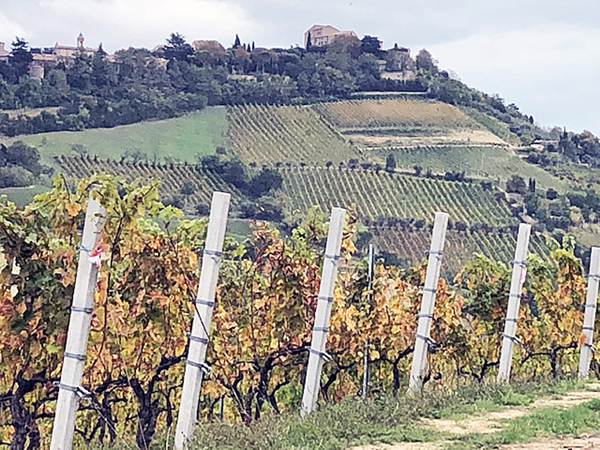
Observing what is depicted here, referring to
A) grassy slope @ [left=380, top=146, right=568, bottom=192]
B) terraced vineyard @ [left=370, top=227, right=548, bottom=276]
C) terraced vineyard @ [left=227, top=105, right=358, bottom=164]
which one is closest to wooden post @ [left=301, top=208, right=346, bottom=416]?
terraced vineyard @ [left=370, top=227, right=548, bottom=276]

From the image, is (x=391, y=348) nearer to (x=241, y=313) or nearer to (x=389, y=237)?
(x=241, y=313)

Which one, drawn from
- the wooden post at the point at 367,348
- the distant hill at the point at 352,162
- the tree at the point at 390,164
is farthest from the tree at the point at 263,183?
the wooden post at the point at 367,348

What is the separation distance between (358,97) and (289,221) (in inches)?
1443

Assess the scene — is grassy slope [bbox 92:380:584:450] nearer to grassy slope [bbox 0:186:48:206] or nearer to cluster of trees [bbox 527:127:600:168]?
grassy slope [bbox 0:186:48:206]

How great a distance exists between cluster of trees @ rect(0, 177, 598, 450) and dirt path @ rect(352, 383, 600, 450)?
4.24 ft

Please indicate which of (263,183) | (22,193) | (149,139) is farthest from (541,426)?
(149,139)

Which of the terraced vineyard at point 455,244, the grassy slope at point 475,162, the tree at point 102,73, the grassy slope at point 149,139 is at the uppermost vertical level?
the tree at point 102,73

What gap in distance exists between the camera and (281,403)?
9.09 m

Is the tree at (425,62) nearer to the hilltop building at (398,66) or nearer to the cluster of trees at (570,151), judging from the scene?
the hilltop building at (398,66)

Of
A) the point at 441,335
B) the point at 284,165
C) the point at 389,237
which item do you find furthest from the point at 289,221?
the point at 441,335

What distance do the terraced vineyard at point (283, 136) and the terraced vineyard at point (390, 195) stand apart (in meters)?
4.61

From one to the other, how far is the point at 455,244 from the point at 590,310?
35.9 m

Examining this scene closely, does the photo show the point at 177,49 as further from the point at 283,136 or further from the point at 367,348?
the point at 367,348

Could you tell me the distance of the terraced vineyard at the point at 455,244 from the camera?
4203cm
